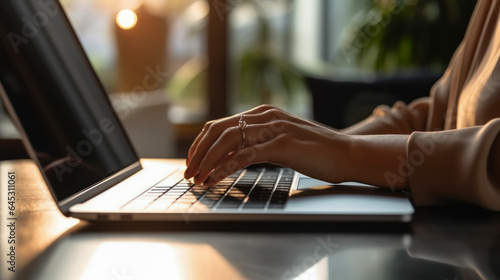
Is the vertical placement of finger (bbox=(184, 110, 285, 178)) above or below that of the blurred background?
above

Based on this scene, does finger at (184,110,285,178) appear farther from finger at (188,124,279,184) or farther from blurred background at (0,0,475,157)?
blurred background at (0,0,475,157)

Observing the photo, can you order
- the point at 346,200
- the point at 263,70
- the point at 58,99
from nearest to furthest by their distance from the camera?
1. the point at 346,200
2. the point at 58,99
3. the point at 263,70

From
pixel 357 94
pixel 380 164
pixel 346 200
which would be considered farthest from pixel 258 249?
pixel 357 94

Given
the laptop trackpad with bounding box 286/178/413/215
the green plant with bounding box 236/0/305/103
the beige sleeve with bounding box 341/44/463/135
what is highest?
the laptop trackpad with bounding box 286/178/413/215

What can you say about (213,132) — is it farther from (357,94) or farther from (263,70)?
(263,70)

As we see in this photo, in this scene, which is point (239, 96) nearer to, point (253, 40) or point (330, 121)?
point (253, 40)

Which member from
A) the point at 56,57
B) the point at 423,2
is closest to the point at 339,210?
the point at 56,57

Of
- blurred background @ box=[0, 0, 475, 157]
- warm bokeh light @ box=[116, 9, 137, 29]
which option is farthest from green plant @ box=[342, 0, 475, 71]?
warm bokeh light @ box=[116, 9, 137, 29]

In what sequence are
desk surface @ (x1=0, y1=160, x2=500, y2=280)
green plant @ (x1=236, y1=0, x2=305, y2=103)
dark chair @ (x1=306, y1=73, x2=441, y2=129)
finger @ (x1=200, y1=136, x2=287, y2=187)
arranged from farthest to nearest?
green plant @ (x1=236, y1=0, x2=305, y2=103)
dark chair @ (x1=306, y1=73, x2=441, y2=129)
finger @ (x1=200, y1=136, x2=287, y2=187)
desk surface @ (x1=0, y1=160, x2=500, y2=280)

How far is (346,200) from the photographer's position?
25.6 inches

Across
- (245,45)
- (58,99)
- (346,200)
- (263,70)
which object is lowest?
(263,70)

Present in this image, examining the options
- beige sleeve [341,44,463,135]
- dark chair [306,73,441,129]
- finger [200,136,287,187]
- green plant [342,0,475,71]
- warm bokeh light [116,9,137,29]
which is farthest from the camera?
warm bokeh light [116,9,137,29]

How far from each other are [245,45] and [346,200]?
112 inches

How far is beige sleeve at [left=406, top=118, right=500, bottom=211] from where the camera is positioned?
0.67m
